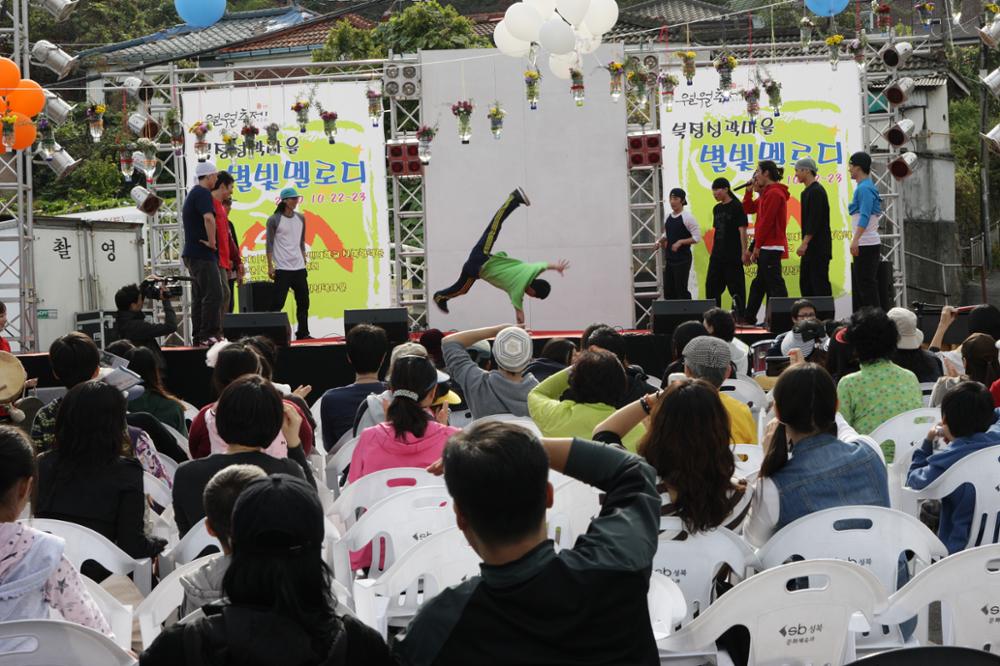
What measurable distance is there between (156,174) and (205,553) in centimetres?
933

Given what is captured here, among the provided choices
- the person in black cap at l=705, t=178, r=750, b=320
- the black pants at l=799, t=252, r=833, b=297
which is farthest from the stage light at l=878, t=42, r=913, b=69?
the black pants at l=799, t=252, r=833, b=297

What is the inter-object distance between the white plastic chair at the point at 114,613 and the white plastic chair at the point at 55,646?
1.59ft

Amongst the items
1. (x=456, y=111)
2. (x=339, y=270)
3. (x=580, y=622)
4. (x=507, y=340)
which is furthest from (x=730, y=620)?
(x=339, y=270)

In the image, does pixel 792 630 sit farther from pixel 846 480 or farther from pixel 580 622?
pixel 580 622

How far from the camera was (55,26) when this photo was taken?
27641 mm

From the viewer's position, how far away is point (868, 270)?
36.4 ft

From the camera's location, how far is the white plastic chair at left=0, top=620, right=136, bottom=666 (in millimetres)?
2283

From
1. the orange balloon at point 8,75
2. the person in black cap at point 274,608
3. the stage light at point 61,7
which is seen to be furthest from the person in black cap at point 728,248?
the person in black cap at point 274,608

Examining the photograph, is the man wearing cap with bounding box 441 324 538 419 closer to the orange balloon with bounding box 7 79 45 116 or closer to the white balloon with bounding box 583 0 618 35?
the white balloon with bounding box 583 0 618 35

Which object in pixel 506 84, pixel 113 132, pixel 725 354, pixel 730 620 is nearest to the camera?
pixel 730 620

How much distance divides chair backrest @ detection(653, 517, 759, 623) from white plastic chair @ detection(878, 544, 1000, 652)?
0.43 m

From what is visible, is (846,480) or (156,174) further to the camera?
(156,174)

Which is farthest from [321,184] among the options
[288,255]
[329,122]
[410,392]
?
[410,392]

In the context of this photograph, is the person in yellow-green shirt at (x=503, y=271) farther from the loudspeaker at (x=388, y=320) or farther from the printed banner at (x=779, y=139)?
the loudspeaker at (x=388, y=320)
